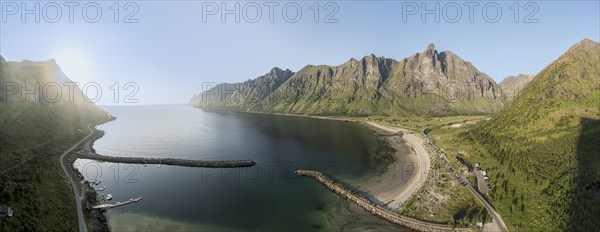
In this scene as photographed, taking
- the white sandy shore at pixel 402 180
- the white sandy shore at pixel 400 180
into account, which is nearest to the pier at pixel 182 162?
the white sandy shore at pixel 400 180

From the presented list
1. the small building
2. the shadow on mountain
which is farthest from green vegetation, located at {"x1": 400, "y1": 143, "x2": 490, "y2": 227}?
the small building

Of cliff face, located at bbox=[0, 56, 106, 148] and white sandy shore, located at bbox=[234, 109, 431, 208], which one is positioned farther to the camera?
cliff face, located at bbox=[0, 56, 106, 148]

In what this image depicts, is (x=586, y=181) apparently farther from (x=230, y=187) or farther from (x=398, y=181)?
(x=230, y=187)

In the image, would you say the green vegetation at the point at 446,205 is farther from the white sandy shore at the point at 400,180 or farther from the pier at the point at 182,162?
the pier at the point at 182,162

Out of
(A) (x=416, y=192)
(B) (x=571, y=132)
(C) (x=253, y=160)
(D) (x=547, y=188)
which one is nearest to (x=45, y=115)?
(C) (x=253, y=160)

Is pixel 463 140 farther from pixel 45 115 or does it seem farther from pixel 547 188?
pixel 45 115

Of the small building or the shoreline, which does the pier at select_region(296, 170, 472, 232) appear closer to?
the shoreline
